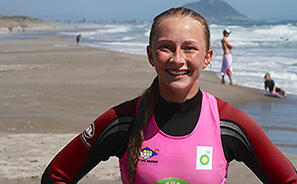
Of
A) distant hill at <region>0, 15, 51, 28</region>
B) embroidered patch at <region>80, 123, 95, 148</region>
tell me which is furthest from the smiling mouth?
distant hill at <region>0, 15, 51, 28</region>

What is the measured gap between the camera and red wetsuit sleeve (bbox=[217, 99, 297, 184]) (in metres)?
1.34

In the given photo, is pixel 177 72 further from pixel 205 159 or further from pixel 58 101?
pixel 58 101

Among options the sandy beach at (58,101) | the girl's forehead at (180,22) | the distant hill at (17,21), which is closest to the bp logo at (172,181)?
the girl's forehead at (180,22)

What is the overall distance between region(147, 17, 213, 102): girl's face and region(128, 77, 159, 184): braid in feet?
0.45

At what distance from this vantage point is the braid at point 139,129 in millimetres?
1442

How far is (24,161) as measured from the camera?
3.85m

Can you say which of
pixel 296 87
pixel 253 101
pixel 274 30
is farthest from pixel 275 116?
pixel 274 30

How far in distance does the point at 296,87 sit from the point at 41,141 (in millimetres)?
8564

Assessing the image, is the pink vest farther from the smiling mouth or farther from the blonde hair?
the smiling mouth

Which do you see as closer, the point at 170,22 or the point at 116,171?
the point at 170,22

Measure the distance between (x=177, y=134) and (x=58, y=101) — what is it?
6.22m

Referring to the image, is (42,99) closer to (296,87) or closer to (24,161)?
(24,161)

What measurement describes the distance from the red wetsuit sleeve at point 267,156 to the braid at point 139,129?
1.24ft

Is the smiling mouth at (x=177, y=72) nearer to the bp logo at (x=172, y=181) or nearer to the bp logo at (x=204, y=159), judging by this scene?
the bp logo at (x=204, y=159)
